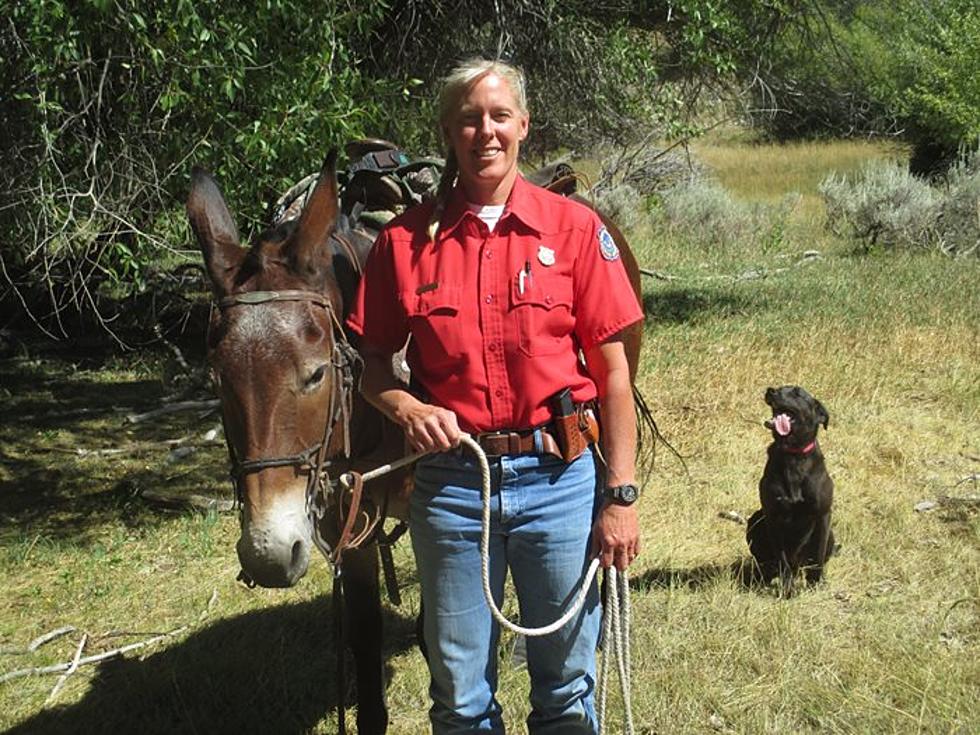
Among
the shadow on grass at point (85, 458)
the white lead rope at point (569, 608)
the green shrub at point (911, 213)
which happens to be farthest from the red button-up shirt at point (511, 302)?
the green shrub at point (911, 213)

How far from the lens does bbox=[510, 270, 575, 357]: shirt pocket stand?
2.56m

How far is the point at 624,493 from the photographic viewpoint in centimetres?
263

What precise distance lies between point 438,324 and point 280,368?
19.2 inches

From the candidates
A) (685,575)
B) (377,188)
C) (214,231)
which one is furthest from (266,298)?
(685,575)

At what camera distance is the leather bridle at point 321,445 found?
2.81 meters

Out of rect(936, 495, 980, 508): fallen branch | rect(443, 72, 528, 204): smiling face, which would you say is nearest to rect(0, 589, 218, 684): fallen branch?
rect(443, 72, 528, 204): smiling face

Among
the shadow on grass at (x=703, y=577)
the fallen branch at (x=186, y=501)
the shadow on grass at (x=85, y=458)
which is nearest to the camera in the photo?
the shadow on grass at (x=703, y=577)

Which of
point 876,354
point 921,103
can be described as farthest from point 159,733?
point 921,103

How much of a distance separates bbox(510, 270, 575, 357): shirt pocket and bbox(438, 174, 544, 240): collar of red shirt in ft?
0.44

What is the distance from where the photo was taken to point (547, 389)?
2.60 metres

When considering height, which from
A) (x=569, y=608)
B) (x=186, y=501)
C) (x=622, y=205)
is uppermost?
(x=569, y=608)

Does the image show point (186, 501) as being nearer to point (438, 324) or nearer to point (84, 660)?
point (84, 660)

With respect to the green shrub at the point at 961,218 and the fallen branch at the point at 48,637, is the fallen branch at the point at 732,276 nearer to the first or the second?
the green shrub at the point at 961,218

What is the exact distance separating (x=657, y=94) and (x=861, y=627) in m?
7.31
